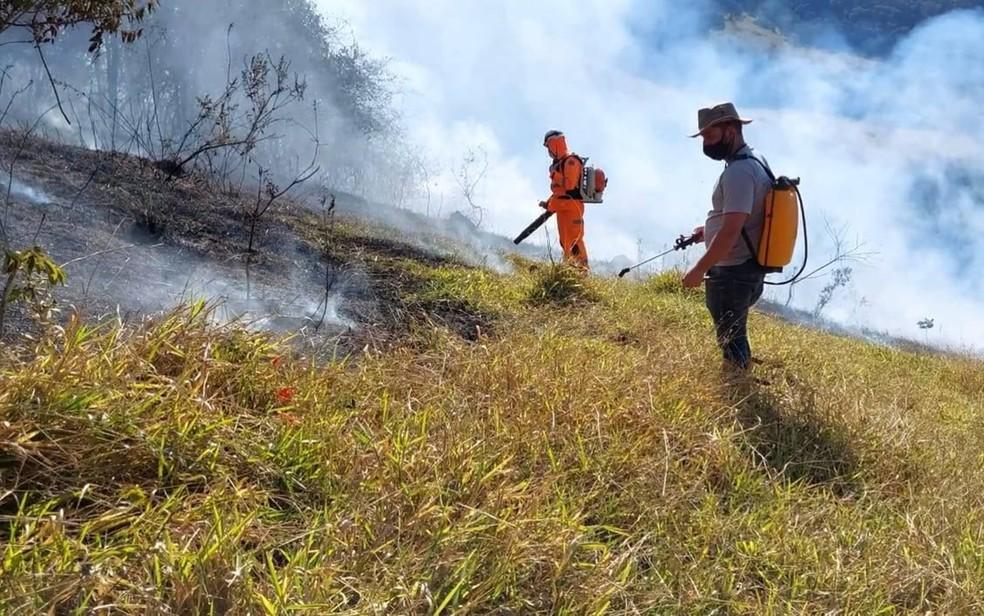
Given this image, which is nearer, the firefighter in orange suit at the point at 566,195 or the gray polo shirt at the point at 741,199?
the gray polo shirt at the point at 741,199

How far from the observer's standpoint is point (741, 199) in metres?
3.51

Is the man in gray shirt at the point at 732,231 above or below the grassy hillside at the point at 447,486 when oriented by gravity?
above

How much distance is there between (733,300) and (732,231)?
473 mm

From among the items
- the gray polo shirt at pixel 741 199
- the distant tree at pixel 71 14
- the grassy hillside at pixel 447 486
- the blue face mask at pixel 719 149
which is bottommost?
the grassy hillside at pixel 447 486

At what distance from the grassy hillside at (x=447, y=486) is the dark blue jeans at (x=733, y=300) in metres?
0.29

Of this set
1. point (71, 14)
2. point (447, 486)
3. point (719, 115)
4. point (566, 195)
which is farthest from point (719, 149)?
point (566, 195)

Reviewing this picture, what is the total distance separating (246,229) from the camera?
17.3ft

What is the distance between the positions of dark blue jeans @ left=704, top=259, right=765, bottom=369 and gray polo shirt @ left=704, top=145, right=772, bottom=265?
71 mm

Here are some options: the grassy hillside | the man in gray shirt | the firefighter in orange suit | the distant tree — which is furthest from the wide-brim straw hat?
the firefighter in orange suit

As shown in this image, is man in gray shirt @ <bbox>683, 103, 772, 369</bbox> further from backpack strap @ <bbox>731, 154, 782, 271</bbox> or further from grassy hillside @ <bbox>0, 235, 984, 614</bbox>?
grassy hillside @ <bbox>0, 235, 984, 614</bbox>

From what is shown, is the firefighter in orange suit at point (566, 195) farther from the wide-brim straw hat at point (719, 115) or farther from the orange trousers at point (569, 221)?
the wide-brim straw hat at point (719, 115)

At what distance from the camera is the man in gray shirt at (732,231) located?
3.53m

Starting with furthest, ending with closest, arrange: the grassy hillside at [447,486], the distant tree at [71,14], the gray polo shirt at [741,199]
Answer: the gray polo shirt at [741,199]
the distant tree at [71,14]
the grassy hillside at [447,486]

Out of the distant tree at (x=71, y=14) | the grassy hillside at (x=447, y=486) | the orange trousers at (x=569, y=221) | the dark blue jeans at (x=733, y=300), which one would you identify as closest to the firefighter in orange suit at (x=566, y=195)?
the orange trousers at (x=569, y=221)
